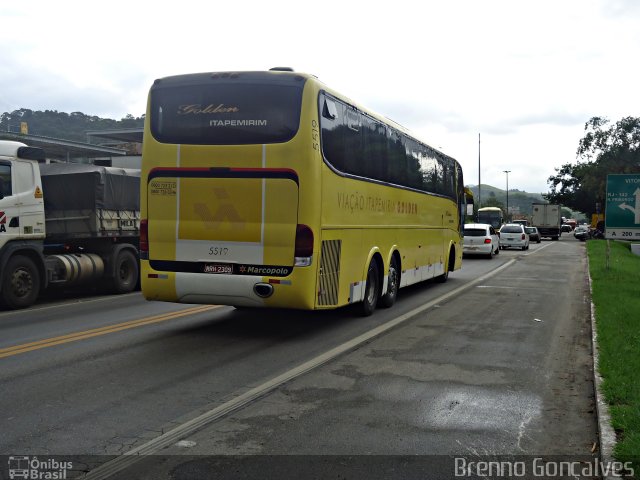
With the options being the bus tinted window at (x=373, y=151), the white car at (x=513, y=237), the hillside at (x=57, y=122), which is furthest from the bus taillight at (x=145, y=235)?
the hillside at (x=57, y=122)

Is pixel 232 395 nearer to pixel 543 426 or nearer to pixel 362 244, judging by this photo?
pixel 543 426

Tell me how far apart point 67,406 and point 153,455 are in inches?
62.1

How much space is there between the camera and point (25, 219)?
497 inches

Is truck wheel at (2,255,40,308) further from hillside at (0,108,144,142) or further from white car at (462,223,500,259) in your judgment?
hillside at (0,108,144,142)

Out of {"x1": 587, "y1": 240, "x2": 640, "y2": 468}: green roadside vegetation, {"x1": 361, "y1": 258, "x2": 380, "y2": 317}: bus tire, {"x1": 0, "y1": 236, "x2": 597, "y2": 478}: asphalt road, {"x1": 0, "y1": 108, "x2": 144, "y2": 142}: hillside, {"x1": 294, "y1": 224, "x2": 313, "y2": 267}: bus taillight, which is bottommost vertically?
{"x1": 0, "y1": 236, "x2": 597, "y2": 478}: asphalt road

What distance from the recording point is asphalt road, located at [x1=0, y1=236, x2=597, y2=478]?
17.0 ft

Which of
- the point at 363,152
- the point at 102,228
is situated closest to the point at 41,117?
the point at 102,228

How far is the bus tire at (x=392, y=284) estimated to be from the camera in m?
13.0

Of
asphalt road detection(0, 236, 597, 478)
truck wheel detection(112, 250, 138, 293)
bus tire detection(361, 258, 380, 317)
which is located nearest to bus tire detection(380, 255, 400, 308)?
bus tire detection(361, 258, 380, 317)

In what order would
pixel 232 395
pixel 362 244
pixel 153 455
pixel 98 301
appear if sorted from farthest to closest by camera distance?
1. pixel 98 301
2. pixel 362 244
3. pixel 232 395
4. pixel 153 455

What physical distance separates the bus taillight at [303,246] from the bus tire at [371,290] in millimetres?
2808

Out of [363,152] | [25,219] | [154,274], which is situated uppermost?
[363,152]

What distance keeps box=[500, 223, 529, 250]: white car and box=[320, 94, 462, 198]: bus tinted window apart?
82.7 ft

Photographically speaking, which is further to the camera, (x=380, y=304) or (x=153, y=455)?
(x=380, y=304)
